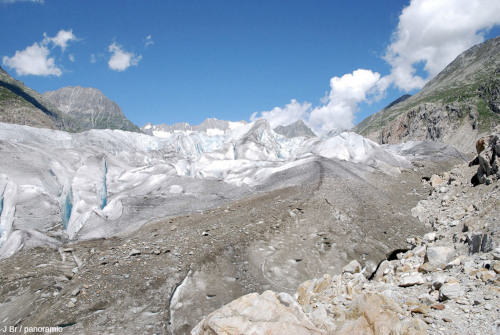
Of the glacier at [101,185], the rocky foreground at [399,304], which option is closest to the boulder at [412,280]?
the rocky foreground at [399,304]

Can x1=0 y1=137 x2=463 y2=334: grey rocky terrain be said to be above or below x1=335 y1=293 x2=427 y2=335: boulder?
above

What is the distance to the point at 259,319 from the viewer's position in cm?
576

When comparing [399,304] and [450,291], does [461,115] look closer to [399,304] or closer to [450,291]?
[450,291]

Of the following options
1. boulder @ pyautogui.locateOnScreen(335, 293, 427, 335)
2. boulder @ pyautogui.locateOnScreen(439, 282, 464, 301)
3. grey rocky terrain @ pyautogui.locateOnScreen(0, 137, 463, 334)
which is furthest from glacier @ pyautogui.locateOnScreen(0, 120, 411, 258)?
boulder @ pyautogui.locateOnScreen(439, 282, 464, 301)

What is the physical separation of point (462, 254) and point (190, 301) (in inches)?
301

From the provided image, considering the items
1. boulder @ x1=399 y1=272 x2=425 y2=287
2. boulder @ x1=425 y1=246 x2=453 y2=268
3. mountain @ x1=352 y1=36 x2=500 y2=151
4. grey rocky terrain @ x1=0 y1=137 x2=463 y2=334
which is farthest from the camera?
mountain @ x1=352 y1=36 x2=500 y2=151

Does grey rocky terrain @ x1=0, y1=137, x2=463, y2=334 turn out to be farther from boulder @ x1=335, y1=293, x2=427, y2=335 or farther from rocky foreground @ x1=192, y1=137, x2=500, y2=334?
boulder @ x1=335, y1=293, x2=427, y2=335

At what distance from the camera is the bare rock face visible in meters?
5.51

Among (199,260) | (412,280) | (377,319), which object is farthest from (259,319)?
(199,260)

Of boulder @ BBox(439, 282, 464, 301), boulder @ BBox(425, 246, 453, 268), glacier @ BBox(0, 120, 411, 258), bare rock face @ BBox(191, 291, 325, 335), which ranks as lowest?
boulder @ BBox(425, 246, 453, 268)

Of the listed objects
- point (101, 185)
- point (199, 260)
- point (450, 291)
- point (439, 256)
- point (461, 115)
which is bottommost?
point (439, 256)

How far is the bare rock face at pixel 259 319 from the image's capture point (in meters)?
5.51

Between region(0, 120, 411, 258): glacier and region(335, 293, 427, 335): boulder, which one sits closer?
region(335, 293, 427, 335): boulder

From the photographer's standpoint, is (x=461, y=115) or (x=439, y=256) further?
(x=461, y=115)
